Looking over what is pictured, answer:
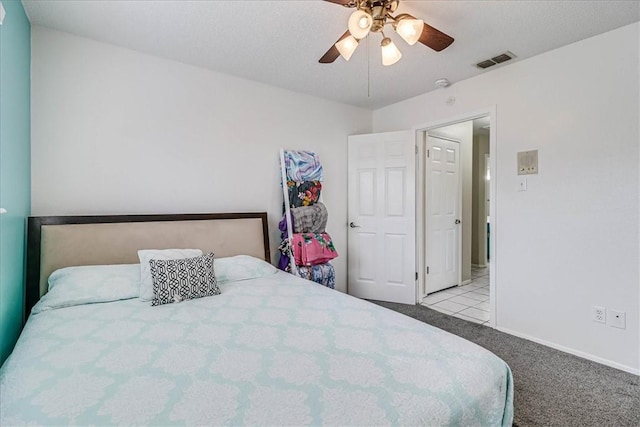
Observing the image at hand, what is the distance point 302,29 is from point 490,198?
2.17m

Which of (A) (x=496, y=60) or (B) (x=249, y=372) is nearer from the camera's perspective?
(B) (x=249, y=372)

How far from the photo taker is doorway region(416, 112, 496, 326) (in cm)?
335

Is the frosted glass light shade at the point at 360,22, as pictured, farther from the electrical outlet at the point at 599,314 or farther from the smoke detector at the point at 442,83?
the electrical outlet at the point at 599,314

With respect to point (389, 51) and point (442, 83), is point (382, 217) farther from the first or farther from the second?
point (389, 51)

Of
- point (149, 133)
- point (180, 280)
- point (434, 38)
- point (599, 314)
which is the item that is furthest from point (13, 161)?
point (599, 314)

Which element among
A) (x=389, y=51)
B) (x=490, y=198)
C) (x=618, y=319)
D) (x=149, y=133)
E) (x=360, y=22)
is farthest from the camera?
(x=490, y=198)

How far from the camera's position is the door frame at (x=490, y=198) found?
9.34ft

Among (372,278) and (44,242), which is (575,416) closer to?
(372,278)

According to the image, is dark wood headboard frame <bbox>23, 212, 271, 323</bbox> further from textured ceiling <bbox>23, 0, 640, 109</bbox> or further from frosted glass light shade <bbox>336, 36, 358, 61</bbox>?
frosted glass light shade <bbox>336, 36, 358, 61</bbox>

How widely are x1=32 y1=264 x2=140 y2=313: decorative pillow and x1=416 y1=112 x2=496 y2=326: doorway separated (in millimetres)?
2844

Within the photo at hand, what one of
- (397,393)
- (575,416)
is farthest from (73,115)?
(575,416)

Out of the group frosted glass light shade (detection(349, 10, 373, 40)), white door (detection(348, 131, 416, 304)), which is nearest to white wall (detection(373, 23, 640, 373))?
white door (detection(348, 131, 416, 304))

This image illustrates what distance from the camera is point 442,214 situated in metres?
4.04

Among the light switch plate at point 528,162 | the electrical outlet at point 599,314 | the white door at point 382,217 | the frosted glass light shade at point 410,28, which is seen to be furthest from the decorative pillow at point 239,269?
the electrical outlet at point 599,314
